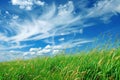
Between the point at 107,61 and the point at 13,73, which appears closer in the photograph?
the point at 107,61

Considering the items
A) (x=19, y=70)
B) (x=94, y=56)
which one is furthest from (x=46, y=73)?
(x=94, y=56)

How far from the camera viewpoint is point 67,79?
6.82 metres

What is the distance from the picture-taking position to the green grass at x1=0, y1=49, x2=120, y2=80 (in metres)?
6.98

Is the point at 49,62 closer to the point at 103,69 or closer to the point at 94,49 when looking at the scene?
the point at 94,49

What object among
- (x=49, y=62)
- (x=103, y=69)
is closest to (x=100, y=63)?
(x=103, y=69)

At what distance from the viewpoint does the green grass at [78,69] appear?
6977 mm

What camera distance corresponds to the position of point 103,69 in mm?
7066

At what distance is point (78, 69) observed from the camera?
733cm

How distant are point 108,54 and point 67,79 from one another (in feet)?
6.27

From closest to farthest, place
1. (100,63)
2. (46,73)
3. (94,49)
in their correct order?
(100,63) → (46,73) → (94,49)

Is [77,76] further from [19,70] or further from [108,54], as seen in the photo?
[19,70]

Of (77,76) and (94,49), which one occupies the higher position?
(94,49)

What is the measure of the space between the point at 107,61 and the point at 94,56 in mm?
896

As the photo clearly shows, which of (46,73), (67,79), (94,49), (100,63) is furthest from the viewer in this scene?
(94,49)
